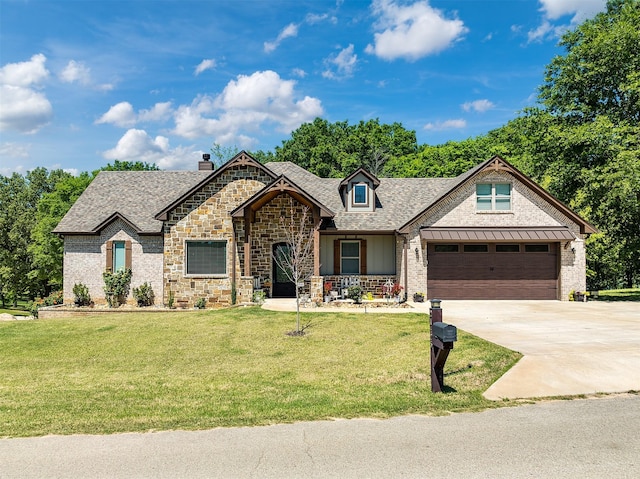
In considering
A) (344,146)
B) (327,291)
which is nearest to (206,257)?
(327,291)

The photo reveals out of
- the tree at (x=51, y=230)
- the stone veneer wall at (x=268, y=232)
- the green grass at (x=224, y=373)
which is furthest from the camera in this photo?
the tree at (x=51, y=230)

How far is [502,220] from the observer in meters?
20.4

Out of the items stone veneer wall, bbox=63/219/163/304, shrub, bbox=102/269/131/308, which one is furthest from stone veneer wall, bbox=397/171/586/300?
shrub, bbox=102/269/131/308

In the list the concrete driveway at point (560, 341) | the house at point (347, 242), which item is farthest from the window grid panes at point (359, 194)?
the concrete driveway at point (560, 341)

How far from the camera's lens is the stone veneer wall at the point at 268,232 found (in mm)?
20672

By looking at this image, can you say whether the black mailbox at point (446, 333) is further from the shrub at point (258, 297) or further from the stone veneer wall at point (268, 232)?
the stone veneer wall at point (268, 232)

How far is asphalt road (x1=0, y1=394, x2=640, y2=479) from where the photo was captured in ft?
16.0

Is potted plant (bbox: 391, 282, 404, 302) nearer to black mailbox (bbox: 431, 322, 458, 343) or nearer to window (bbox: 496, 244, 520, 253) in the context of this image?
window (bbox: 496, 244, 520, 253)

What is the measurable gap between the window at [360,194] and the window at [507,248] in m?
6.60

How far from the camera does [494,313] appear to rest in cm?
1623

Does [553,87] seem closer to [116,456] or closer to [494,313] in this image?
[494,313]

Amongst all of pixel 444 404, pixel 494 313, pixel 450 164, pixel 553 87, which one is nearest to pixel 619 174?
pixel 553 87

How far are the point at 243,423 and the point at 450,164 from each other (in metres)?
43.7

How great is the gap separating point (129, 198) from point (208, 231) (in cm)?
582
